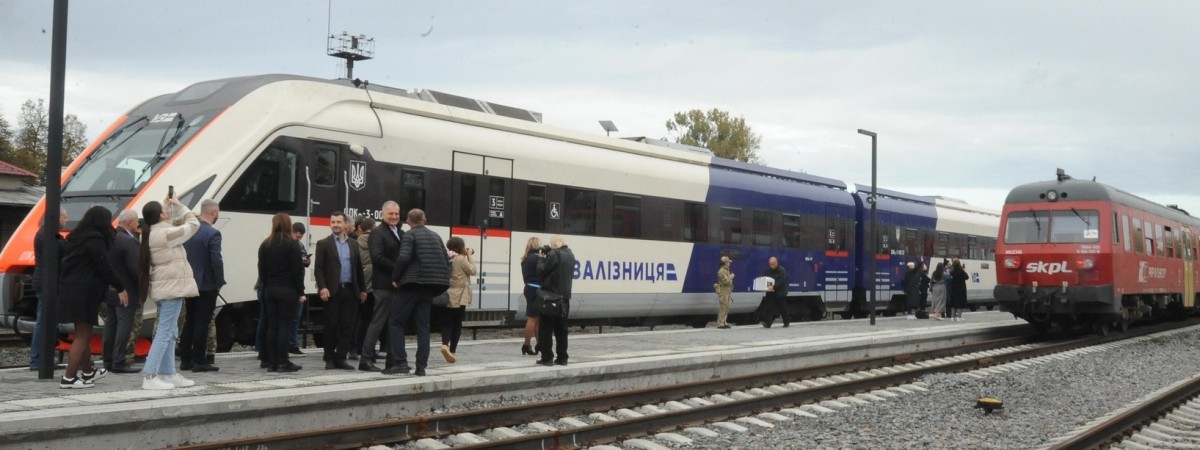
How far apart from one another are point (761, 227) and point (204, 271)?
13.7 m

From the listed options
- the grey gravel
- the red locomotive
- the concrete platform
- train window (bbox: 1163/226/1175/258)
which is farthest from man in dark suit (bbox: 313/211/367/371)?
train window (bbox: 1163/226/1175/258)

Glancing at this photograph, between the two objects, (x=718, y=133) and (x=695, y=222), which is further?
(x=718, y=133)

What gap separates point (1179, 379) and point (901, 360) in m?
3.70

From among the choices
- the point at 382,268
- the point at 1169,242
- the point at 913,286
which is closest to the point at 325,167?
the point at 382,268

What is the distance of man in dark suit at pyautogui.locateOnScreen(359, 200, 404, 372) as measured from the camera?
11.1 meters

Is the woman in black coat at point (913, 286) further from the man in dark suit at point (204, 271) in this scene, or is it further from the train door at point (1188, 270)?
the man in dark suit at point (204, 271)

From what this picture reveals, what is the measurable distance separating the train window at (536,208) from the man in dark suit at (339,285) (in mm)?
4983

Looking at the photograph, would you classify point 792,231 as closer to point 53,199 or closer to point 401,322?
point 401,322

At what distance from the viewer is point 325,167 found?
13508mm

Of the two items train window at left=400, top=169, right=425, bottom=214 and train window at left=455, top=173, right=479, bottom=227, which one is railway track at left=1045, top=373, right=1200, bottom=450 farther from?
train window at left=400, top=169, right=425, bottom=214

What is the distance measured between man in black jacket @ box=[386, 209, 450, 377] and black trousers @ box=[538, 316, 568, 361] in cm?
171

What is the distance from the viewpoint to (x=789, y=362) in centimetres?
1530

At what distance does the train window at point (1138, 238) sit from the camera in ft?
71.2

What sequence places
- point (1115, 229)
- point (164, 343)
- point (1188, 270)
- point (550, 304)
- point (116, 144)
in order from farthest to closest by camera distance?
point (1188, 270) < point (1115, 229) < point (116, 144) < point (550, 304) < point (164, 343)
